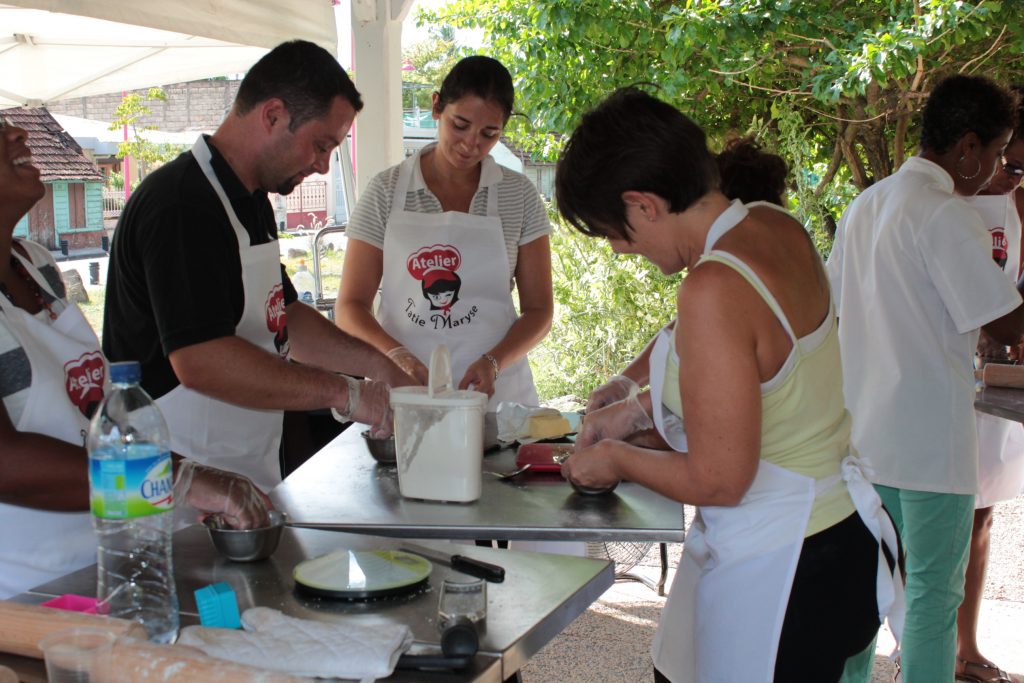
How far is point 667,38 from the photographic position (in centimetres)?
551

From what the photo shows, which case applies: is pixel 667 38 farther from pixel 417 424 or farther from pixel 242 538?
pixel 242 538

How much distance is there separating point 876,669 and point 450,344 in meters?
1.97

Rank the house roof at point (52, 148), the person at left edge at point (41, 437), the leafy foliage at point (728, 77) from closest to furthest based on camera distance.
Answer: the person at left edge at point (41, 437) < the leafy foliage at point (728, 77) < the house roof at point (52, 148)

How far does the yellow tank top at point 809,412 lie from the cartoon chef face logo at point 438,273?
1444mm

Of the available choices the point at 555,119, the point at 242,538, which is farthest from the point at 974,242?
the point at 555,119

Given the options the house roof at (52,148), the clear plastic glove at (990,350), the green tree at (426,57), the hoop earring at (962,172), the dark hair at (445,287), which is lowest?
the clear plastic glove at (990,350)

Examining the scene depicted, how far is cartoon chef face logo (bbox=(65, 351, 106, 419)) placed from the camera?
1.83 m

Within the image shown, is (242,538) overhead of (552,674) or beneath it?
overhead

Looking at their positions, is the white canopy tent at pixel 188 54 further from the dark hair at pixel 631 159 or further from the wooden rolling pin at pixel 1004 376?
the wooden rolling pin at pixel 1004 376

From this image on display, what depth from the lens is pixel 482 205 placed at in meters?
3.29

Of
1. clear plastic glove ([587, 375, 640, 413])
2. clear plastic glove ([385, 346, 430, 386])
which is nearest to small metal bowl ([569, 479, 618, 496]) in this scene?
clear plastic glove ([587, 375, 640, 413])

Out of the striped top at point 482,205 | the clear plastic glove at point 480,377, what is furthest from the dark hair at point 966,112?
the clear plastic glove at point 480,377

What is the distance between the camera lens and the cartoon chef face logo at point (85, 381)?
1.83 m

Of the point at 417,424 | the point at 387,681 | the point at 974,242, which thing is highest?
the point at 974,242
